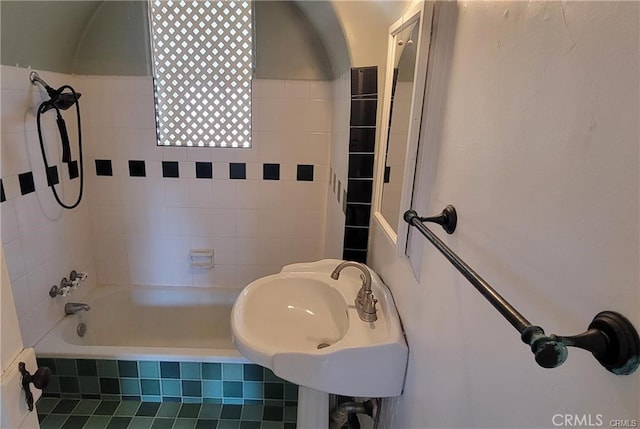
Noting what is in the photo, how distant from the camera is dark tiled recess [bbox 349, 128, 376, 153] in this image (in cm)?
145

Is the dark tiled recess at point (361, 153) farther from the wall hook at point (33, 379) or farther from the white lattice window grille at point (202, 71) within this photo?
the wall hook at point (33, 379)

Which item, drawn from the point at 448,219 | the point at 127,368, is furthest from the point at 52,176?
the point at 448,219

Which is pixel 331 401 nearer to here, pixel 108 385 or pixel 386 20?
pixel 108 385

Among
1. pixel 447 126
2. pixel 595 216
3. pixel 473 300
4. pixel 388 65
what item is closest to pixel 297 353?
pixel 473 300

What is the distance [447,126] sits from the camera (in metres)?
0.82

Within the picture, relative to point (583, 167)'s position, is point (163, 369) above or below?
below

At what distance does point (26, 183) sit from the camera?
69.5 inches

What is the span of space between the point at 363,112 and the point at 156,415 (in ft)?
5.73

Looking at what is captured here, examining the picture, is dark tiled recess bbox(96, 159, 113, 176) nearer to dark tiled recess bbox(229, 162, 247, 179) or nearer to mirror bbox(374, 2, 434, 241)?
dark tiled recess bbox(229, 162, 247, 179)

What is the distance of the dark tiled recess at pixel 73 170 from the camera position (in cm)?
212

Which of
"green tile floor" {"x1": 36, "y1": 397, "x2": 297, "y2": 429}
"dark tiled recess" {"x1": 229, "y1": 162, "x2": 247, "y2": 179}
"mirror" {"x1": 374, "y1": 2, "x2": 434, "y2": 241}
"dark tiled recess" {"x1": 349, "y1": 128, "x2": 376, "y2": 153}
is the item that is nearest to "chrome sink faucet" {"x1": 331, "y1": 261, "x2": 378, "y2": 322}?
"mirror" {"x1": 374, "y1": 2, "x2": 434, "y2": 241}

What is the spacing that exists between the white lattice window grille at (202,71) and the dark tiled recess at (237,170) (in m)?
0.11

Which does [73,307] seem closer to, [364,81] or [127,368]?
[127,368]

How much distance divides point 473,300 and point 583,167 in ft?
1.06
